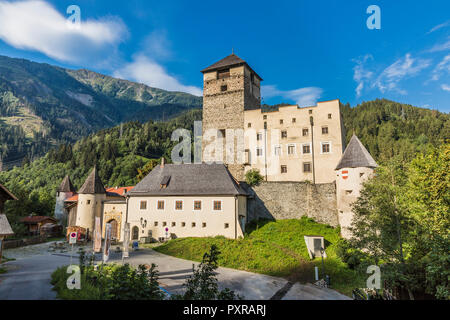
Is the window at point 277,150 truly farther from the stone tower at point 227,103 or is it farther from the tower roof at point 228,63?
the tower roof at point 228,63

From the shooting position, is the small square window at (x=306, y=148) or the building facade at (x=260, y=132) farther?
the small square window at (x=306, y=148)

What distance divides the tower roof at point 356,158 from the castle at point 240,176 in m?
0.09

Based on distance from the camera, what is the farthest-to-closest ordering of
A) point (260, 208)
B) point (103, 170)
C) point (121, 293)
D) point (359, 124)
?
point (359, 124), point (103, 170), point (260, 208), point (121, 293)

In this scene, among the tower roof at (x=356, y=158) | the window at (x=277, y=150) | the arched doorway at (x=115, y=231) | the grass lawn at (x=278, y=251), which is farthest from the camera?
the window at (x=277, y=150)

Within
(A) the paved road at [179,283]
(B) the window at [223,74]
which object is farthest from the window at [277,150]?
(A) the paved road at [179,283]

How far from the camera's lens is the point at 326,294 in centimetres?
1734

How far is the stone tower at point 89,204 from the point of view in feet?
116

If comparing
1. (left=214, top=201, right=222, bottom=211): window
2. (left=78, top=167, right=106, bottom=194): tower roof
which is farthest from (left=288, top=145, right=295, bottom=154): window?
(left=78, top=167, right=106, bottom=194): tower roof

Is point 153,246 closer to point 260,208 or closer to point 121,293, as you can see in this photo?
point 260,208

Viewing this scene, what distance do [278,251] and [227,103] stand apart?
26.0 metres

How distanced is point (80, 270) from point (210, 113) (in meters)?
34.4

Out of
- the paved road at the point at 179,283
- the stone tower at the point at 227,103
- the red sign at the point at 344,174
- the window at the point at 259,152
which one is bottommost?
the paved road at the point at 179,283

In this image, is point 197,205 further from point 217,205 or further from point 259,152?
point 259,152
